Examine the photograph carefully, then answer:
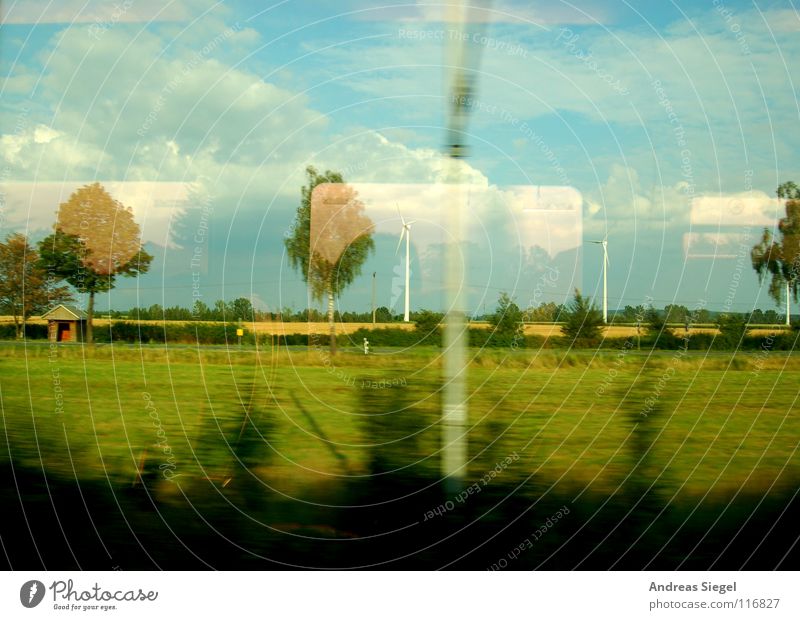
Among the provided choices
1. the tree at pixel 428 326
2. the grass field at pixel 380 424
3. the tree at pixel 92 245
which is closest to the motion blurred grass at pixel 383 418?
the grass field at pixel 380 424

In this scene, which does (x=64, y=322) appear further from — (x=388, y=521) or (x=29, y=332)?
(x=388, y=521)

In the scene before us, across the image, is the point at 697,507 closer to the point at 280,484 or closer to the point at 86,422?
the point at 280,484

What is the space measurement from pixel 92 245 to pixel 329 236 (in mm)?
1312

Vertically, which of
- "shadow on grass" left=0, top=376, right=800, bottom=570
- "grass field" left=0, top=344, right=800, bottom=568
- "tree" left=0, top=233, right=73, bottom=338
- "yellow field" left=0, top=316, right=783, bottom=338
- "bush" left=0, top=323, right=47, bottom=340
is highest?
"tree" left=0, top=233, right=73, bottom=338

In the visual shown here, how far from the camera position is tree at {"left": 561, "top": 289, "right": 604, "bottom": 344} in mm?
4227

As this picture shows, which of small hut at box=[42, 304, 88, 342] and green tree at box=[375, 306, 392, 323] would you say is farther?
small hut at box=[42, 304, 88, 342]

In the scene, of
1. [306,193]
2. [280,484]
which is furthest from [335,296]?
[280,484]

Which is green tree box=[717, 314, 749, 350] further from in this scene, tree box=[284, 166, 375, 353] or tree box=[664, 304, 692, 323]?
tree box=[284, 166, 375, 353]

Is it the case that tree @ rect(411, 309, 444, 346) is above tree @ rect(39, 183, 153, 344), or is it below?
below

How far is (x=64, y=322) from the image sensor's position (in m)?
4.29

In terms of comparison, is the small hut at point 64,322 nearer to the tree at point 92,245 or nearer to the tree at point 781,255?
the tree at point 92,245

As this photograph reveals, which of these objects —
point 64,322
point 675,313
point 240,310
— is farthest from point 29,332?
point 675,313

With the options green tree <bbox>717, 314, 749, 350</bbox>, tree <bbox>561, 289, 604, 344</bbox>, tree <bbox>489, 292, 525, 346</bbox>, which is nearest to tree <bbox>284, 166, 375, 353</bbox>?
tree <bbox>489, 292, 525, 346</bbox>

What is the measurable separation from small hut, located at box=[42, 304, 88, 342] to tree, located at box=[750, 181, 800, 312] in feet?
11.9
